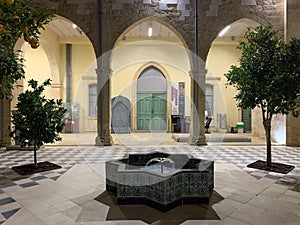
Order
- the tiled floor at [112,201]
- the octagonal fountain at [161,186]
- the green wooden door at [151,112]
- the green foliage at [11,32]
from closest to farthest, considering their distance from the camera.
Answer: the green foliage at [11,32], the tiled floor at [112,201], the octagonal fountain at [161,186], the green wooden door at [151,112]

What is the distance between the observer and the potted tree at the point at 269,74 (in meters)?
4.44

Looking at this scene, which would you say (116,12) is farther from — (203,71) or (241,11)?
(241,11)

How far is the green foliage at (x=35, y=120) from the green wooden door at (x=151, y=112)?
25.3 ft

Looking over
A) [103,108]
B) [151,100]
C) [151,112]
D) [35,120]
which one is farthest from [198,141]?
[151,100]

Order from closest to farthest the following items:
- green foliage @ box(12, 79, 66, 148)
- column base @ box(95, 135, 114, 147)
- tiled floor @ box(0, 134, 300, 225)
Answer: tiled floor @ box(0, 134, 300, 225)
green foliage @ box(12, 79, 66, 148)
column base @ box(95, 135, 114, 147)

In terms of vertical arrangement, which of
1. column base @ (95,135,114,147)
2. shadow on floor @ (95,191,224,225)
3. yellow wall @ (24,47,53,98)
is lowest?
shadow on floor @ (95,191,224,225)

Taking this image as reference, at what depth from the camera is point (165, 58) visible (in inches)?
478

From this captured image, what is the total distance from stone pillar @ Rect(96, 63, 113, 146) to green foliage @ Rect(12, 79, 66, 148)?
110 inches

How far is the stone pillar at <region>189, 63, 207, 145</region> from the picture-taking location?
7613 millimetres

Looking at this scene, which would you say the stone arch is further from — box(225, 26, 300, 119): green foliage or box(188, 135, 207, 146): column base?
box(225, 26, 300, 119): green foliage

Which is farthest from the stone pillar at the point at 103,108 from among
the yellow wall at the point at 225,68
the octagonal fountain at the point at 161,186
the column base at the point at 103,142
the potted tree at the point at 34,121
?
the yellow wall at the point at 225,68

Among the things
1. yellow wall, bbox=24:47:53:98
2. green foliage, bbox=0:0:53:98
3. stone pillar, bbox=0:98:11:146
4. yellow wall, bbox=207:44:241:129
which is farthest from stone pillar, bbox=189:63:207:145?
yellow wall, bbox=24:47:53:98

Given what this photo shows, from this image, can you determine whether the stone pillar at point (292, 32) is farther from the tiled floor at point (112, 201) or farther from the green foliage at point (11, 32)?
the green foliage at point (11, 32)

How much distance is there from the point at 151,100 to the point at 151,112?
605 millimetres
